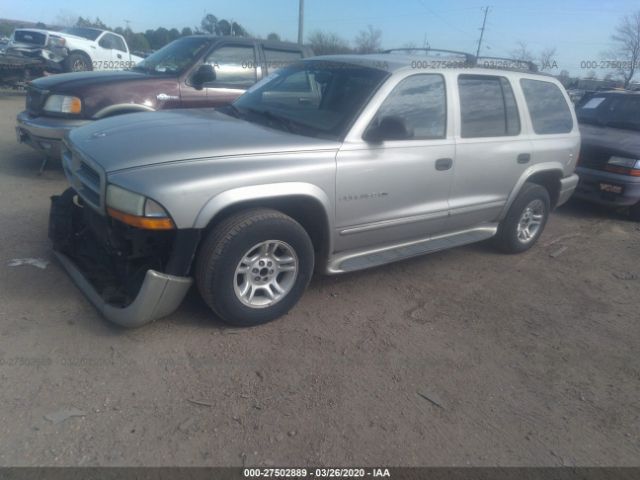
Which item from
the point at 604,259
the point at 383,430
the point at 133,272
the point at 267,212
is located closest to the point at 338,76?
the point at 267,212

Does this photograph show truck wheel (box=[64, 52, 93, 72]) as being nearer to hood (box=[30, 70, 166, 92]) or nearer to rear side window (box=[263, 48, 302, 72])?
hood (box=[30, 70, 166, 92])

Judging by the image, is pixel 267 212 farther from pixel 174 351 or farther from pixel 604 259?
pixel 604 259

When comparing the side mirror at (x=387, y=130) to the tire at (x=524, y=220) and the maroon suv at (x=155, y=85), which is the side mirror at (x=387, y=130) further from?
the maroon suv at (x=155, y=85)

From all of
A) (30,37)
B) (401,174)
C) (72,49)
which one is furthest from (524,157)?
(30,37)

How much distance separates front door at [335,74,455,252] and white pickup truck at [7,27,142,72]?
40.4 feet

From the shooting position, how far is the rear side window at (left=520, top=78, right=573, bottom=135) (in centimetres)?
471

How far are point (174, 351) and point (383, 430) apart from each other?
52.5 inches

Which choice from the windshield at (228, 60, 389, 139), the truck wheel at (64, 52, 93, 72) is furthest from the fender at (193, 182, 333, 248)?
the truck wheel at (64, 52, 93, 72)

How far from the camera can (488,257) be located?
5059mm

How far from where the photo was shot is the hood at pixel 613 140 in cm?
659

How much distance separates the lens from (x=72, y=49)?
14.0 meters

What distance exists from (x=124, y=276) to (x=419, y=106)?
2.50m

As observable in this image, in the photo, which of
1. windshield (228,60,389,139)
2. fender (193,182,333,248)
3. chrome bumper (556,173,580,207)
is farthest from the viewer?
chrome bumper (556,173,580,207)

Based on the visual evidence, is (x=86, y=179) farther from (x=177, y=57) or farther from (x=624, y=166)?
(x=624, y=166)
